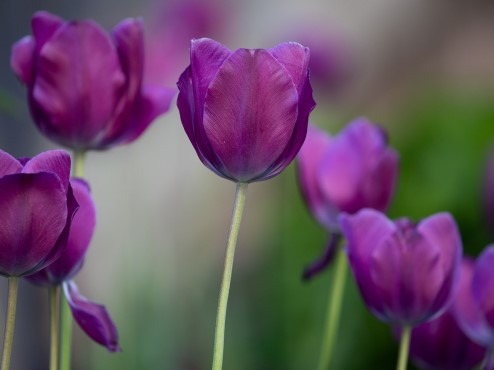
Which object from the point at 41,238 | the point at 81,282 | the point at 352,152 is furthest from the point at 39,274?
the point at 81,282

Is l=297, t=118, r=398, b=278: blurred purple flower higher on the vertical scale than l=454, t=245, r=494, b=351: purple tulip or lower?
higher

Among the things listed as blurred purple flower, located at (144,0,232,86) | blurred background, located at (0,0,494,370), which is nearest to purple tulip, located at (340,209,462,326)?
blurred background, located at (0,0,494,370)

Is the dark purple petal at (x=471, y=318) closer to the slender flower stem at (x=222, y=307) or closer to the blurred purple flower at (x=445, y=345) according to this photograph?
the blurred purple flower at (x=445, y=345)

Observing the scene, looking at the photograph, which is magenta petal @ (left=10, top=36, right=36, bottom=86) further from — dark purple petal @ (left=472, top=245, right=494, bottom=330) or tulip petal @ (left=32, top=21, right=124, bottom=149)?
dark purple petal @ (left=472, top=245, right=494, bottom=330)

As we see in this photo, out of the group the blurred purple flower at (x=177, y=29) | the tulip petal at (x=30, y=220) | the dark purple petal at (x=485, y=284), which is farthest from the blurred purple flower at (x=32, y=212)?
the blurred purple flower at (x=177, y=29)

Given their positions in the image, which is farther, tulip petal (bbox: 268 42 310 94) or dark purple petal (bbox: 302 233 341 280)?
dark purple petal (bbox: 302 233 341 280)

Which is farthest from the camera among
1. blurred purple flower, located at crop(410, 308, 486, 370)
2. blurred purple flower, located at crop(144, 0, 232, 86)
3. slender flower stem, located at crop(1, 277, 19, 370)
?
blurred purple flower, located at crop(144, 0, 232, 86)

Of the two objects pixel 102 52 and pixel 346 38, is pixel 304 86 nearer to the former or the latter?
pixel 102 52
